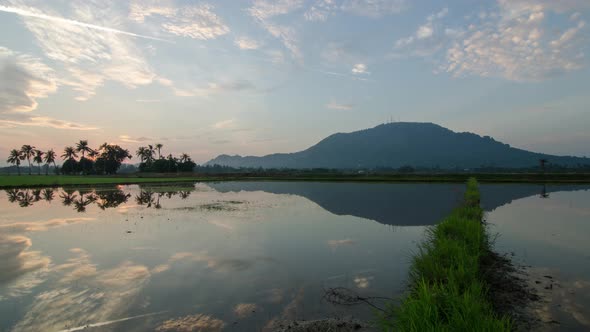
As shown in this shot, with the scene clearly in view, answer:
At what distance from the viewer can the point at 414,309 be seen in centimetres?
451

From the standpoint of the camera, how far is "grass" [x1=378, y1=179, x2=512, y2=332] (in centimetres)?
425

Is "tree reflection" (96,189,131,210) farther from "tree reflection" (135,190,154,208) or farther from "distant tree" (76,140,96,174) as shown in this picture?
"distant tree" (76,140,96,174)

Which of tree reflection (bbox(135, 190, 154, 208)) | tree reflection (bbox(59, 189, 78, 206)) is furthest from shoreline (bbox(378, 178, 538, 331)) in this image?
tree reflection (bbox(59, 189, 78, 206))

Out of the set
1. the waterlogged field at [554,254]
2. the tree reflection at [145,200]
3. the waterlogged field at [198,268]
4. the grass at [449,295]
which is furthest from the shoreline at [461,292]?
the tree reflection at [145,200]

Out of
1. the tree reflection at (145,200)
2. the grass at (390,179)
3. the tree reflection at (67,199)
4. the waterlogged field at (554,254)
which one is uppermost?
the grass at (390,179)

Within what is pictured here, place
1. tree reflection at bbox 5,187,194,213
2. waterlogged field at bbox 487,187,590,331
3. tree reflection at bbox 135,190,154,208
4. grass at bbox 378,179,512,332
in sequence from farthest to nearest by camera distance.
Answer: tree reflection at bbox 135,190,154,208 < tree reflection at bbox 5,187,194,213 < waterlogged field at bbox 487,187,590,331 < grass at bbox 378,179,512,332

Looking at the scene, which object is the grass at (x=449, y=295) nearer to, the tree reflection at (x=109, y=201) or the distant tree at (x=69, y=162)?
the tree reflection at (x=109, y=201)

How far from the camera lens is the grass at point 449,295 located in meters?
4.25

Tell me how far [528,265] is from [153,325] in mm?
11387

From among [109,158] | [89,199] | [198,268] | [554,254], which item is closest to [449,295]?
[198,268]

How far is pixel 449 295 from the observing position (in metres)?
5.03

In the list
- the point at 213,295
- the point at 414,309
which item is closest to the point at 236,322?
the point at 213,295

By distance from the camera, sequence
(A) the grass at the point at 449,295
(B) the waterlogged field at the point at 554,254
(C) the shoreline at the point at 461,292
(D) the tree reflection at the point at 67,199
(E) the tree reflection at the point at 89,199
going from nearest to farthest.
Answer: (A) the grass at the point at 449,295
(C) the shoreline at the point at 461,292
(B) the waterlogged field at the point at 554,254
(E) the tree reflection at the point at 89,199
(D) the tree reflection at the point at 67,199

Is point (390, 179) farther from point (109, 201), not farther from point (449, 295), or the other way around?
point (449, 295)
